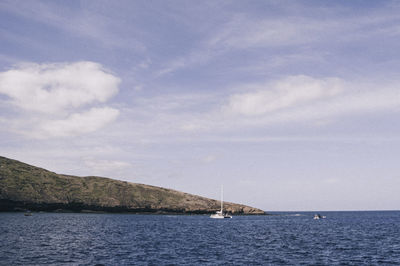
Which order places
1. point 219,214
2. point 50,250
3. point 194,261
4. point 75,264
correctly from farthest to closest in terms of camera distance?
1. point 219,214
2. point 50,250
3. point 194,261
4. point 75,264

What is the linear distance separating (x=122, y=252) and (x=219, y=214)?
5575 inches

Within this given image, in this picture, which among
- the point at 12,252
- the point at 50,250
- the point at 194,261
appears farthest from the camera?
the point at 50,250

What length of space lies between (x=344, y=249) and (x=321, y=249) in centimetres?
450

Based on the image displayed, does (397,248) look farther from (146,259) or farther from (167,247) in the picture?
(146,259)

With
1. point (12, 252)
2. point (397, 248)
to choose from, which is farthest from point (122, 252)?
point (397, 248)

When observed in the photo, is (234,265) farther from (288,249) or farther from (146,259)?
(288,249)

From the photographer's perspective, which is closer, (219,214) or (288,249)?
(288,249)

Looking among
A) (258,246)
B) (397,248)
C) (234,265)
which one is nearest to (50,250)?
(234,265)

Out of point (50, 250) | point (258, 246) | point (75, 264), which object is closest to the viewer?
point (75, 264)

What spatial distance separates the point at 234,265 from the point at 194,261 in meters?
5.77

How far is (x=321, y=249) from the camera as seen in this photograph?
197 ft

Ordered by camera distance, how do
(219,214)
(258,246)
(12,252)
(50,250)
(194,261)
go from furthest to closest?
(219,214), (258,246), (50,250), (12,252), (194,261)

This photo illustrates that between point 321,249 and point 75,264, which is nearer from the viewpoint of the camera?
point 75,264

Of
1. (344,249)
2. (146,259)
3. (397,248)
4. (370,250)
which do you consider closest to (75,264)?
(146,259)
